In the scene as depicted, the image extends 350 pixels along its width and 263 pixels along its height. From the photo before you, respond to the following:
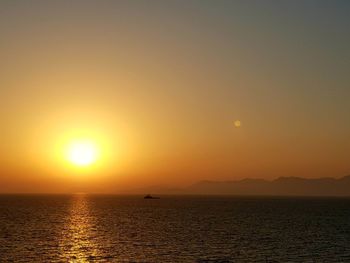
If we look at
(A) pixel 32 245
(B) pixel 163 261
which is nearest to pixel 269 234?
(B) pixel 163 261

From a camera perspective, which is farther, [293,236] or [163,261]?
[293,236]

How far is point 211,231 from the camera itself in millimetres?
112688

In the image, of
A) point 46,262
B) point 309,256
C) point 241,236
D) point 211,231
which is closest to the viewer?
point 46,262

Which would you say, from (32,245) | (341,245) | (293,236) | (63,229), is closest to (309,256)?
(341,245)

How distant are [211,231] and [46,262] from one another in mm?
53913

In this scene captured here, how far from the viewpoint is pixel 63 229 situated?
390 ft

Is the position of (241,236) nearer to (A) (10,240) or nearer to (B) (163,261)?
(B) (163,261)

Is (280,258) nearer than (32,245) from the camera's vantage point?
Yes

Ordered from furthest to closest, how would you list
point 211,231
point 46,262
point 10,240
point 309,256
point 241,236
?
1. point 211,231
2. point 241,236
3. point 10,240
4. point 309,256
5. point 46,262

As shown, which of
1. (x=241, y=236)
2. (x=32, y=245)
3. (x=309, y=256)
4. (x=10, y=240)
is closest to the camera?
(x=309, y=256)

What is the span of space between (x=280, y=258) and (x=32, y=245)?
45.6 meters

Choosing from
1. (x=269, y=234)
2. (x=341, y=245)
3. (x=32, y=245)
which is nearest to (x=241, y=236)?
(x=269, y=234)

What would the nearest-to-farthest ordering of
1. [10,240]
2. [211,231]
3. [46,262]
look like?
1. [46,262]
2. [10,240]
3. [211,231]

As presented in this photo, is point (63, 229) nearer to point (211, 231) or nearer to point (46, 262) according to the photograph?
point (211, 231)
